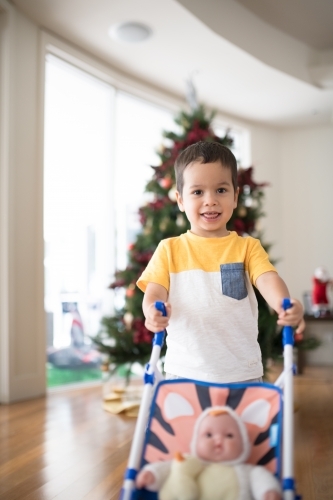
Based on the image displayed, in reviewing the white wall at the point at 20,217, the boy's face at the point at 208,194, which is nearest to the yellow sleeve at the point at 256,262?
the boy's face at the point at 208,194

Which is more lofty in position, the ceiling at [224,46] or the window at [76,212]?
the ceiling at [224,46]

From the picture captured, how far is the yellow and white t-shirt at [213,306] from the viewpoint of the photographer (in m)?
1.46

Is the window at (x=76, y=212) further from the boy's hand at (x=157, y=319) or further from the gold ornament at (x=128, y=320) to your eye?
the boy's hand at (x=157, y=319)

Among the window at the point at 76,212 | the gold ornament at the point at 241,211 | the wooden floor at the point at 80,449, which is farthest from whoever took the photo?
the window at the point at 76,212

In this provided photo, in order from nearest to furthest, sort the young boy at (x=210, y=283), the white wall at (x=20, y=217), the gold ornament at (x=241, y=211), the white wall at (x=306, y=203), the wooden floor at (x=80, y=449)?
the young boy at (x=210, y=283) → the wooden floor at (x=80, y=449) → the gold ornament at (x=241, y=211) → the white wall at (x=20, y=217) → the white wall at (x=306, y=203)

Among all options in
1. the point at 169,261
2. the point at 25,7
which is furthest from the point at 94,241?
the point at 169,261

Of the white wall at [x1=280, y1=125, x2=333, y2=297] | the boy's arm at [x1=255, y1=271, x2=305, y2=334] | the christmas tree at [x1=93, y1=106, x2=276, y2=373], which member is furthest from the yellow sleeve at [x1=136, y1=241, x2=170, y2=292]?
the white wall at [x1=280, y1=125, x2=333, y2=297]

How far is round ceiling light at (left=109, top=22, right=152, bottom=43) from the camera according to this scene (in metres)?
4.01

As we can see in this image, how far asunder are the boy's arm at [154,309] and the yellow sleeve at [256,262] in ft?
0.81

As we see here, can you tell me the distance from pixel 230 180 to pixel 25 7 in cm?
289

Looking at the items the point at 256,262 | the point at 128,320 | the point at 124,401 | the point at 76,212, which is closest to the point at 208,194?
the point at 256,262

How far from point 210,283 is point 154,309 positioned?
0.21 m

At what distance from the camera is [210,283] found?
4.86ft

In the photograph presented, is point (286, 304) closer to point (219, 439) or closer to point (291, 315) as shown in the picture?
point (291, 315)
